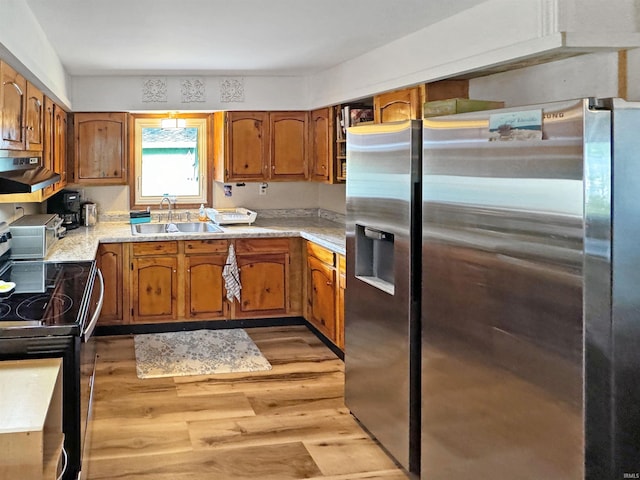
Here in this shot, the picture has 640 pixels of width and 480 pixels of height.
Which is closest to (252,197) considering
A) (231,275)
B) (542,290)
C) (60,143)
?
(231,275)

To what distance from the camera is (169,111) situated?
5.95 m

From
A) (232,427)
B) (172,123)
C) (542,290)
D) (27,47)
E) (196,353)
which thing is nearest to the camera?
(542,290)

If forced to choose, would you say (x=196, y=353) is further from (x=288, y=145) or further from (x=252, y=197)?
(x=288, y=145)

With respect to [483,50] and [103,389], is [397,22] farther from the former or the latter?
[103,389]

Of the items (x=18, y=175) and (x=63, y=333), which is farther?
(x=18, y=175)

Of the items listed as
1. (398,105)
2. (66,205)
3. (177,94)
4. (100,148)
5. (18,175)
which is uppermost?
(177,94)

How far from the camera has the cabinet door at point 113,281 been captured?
18.0ft

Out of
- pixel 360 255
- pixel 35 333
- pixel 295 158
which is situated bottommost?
pixel 35 333

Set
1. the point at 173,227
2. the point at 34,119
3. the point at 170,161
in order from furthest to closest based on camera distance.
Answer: the point at 170,161
the point at 173,227
the point at 34,119

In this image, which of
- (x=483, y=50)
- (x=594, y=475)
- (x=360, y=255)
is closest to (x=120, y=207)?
(x=360, y=255)

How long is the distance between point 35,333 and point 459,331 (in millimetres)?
1654

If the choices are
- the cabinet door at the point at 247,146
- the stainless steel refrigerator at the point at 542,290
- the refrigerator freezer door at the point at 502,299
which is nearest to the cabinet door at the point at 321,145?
the cabinet door at the point at 247,146

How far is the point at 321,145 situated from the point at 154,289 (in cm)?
193

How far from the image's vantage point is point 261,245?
579 centimetres
